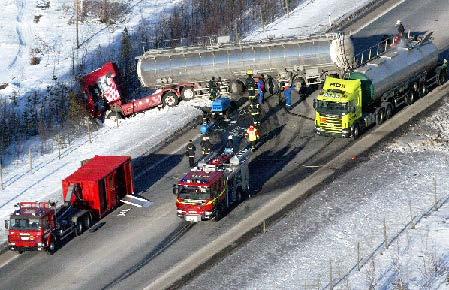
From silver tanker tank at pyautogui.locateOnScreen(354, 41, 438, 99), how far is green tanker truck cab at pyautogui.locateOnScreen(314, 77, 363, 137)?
1389mm

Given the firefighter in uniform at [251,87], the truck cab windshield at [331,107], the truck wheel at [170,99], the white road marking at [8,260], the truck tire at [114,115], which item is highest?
the firefighter in uniform at [251,87]

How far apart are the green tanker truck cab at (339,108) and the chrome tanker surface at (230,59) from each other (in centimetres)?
681

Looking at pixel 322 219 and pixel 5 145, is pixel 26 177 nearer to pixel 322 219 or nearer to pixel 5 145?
pixel 5 145

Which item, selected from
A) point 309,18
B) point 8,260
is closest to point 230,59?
point 309,18

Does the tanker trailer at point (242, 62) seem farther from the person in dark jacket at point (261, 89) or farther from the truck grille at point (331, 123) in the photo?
the truck grille at point (331, 123)

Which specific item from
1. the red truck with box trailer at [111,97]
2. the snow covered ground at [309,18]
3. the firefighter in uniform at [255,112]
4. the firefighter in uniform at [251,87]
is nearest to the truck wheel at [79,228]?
the firefighter in uniform at [255,112]

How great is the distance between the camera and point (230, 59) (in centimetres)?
6938

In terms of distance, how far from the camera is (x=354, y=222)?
169ft

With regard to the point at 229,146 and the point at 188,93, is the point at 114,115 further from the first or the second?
the point at 229,146

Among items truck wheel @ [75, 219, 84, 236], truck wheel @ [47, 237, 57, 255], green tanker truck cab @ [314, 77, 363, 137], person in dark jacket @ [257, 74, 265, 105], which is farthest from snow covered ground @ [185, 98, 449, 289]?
person in dark jacket @ [257, 74, 265, 105]

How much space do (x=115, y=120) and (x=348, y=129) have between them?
16.7m

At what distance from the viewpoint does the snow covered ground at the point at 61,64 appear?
61.9m

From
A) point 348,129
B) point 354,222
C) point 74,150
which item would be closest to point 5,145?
point 74,150

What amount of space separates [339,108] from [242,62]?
33.8 ft
